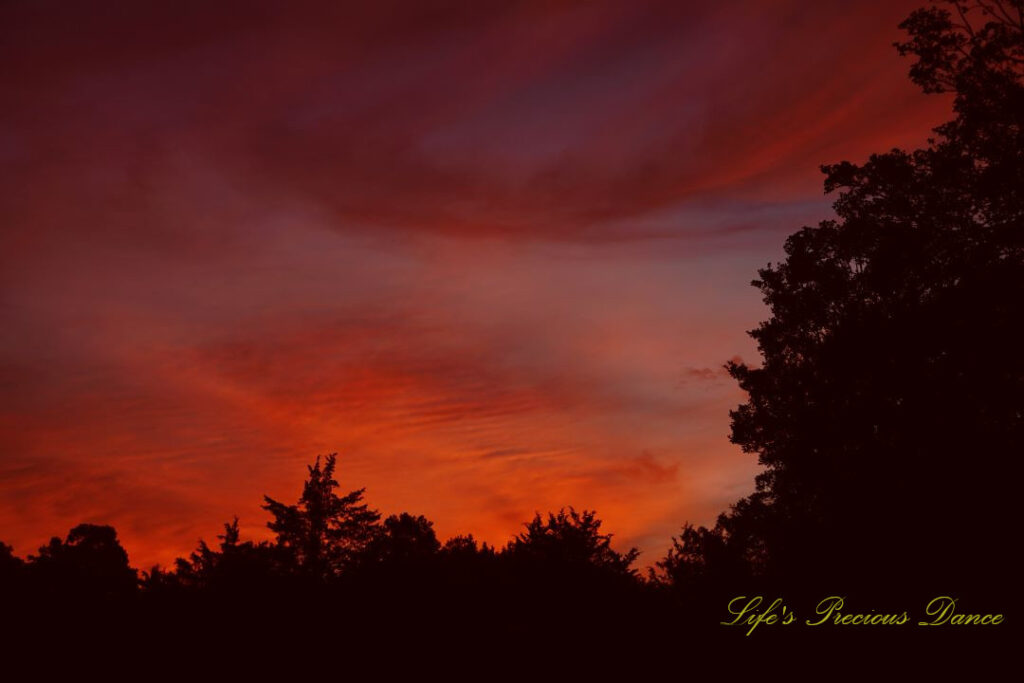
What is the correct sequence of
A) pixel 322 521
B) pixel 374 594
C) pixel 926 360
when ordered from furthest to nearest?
pixel 322 521 → pixel 926 360 → pixel 374 594

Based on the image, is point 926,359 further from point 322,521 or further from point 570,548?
point 322,521

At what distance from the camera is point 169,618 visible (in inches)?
395

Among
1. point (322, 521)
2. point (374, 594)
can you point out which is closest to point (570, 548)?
point (374, 594)

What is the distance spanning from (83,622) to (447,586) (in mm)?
6010

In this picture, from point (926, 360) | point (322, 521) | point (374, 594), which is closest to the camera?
point (374, 594)

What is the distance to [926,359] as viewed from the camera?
1873cm

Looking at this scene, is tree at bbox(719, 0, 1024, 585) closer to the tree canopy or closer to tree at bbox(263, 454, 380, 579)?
the tree canopy

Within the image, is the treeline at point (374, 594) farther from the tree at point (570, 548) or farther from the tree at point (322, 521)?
the tree at point (322, 521)

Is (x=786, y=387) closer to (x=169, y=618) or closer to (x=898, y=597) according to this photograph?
(x=898, y=597)

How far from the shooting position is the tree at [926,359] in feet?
49.3

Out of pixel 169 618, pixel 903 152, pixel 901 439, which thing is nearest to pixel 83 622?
pixel 169 618

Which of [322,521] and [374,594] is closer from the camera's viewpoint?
[374,594]

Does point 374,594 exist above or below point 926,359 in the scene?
below

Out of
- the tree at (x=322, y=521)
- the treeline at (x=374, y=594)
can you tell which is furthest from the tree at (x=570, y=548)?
the tree at (x=322, y=521)
